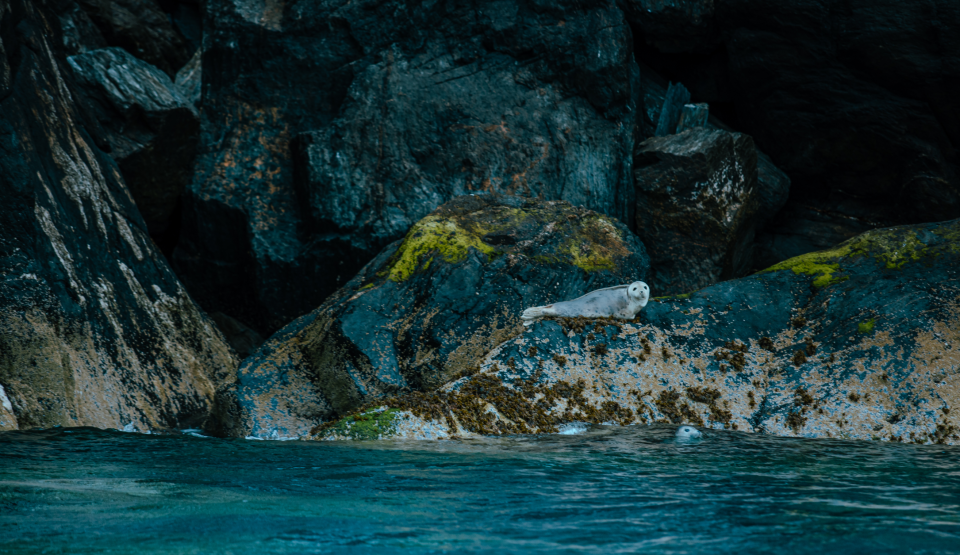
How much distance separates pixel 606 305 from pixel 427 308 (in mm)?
1806

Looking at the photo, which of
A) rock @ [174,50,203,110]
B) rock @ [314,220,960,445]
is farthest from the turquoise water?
rock @ [174,50,203,110]

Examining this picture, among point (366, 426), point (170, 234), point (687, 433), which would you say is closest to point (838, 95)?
point (687, 433)

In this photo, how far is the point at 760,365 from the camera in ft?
19.2

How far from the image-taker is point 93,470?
4.29 meters

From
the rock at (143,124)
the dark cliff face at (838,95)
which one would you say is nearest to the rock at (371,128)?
the rock at (143,124)

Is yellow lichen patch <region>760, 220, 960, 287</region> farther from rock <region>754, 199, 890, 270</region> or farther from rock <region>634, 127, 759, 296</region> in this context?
rock <region>754, 199, 890, 270</region>

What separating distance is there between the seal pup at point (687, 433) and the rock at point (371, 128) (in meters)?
5.90

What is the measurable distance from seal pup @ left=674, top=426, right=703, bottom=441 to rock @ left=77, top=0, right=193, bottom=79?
39.1ft

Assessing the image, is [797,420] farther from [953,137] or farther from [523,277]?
[953,137]

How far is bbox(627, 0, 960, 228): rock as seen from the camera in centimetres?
1066

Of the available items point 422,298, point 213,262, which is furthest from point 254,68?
point 422,298

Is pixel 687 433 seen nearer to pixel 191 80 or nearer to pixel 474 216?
pixel 474 216

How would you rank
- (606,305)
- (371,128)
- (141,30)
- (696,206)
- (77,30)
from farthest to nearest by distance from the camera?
(141,30)
(77,30)
(371,128)
(696,206)
(606,305)

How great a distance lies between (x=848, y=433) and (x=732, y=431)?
78 centimetres
